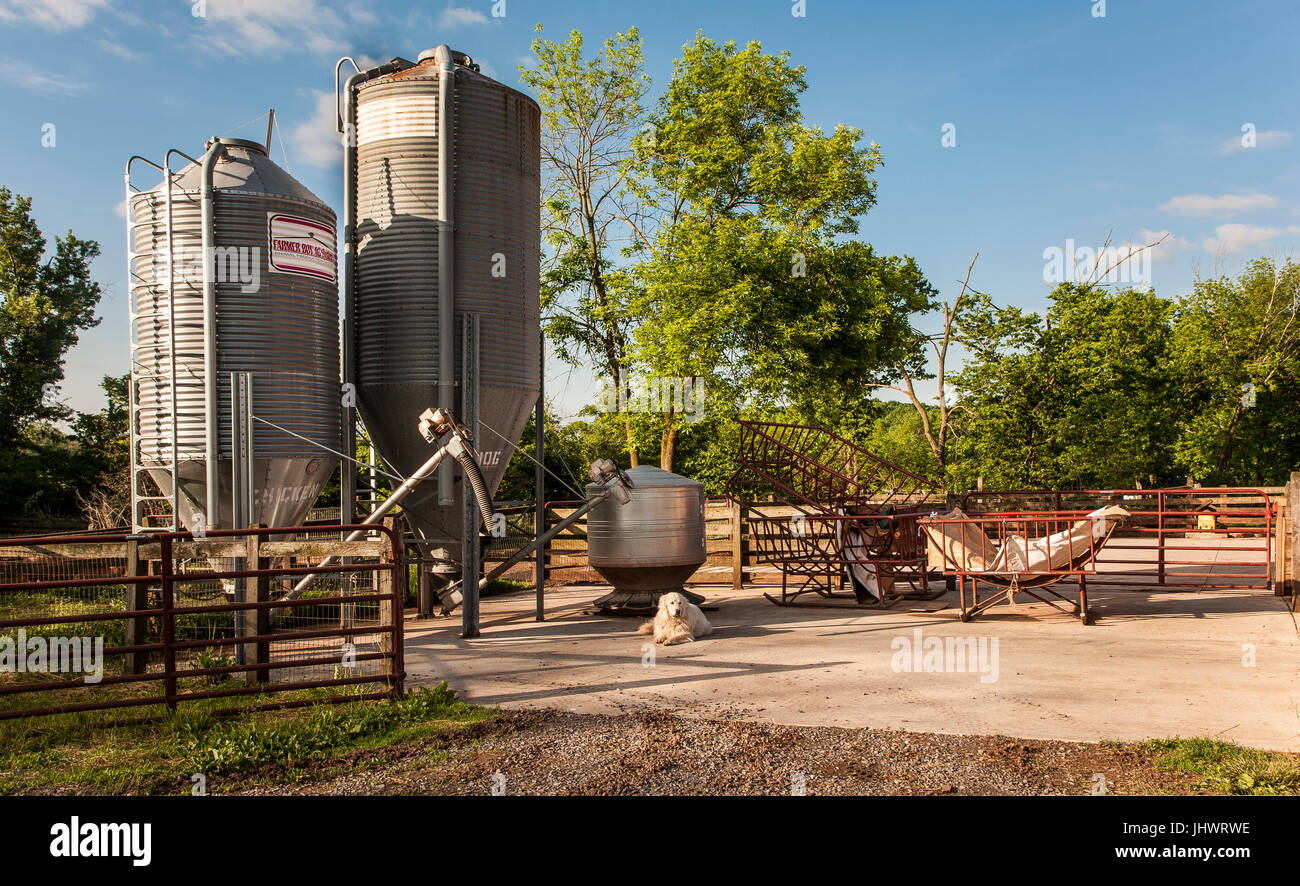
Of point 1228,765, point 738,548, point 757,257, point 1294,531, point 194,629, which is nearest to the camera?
point 1228,765

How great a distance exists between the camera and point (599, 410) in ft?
87.5

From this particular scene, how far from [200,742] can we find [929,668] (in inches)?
245

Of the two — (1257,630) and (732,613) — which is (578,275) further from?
(1257,630)

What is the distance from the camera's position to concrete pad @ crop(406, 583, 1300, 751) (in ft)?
21.0

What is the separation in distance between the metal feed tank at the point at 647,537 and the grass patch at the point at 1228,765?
6889 millimetres

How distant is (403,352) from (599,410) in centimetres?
1599

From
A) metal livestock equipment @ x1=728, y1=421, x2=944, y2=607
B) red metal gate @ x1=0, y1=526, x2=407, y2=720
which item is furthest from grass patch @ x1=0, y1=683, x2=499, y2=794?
metal livestock equipment @ x1=728, y1=421, x2=944, y2=607

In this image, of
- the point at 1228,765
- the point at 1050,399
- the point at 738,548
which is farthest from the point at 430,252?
the point at 1050,399

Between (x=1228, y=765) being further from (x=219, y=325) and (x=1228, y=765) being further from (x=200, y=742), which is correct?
(x=219, y=325)

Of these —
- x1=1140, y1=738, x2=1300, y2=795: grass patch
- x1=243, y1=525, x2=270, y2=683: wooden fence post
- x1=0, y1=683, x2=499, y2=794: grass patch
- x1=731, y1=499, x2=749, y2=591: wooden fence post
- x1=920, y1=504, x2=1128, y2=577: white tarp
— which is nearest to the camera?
x1=1140, y1=738, x2=1300, y2=795: grass patch

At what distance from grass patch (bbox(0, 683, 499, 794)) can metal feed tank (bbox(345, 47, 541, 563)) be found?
4.38m

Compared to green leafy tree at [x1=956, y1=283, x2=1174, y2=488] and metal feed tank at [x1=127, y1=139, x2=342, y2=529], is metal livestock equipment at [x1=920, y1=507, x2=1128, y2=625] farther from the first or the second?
green leafy tree at [x1=956, y1=283, x2=1174, y2=488]

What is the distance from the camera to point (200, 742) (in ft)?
19.1
